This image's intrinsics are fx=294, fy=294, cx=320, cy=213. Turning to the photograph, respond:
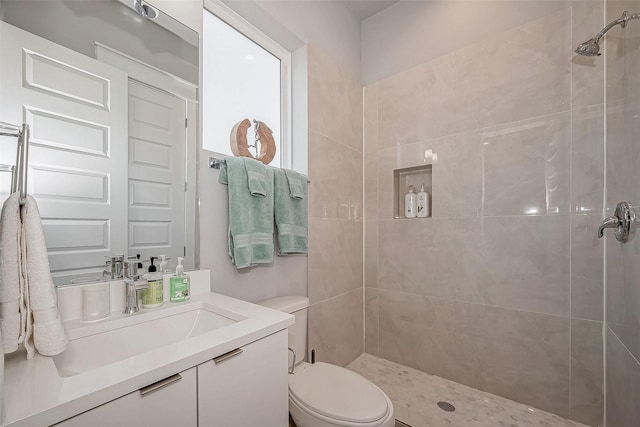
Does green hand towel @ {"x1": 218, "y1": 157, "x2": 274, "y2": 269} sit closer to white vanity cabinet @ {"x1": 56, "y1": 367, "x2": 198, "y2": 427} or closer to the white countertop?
the white countertop

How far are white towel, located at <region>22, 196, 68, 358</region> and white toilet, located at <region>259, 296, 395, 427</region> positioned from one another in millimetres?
820

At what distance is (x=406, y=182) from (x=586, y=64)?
109 centimetres

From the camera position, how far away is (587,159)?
1419 mm

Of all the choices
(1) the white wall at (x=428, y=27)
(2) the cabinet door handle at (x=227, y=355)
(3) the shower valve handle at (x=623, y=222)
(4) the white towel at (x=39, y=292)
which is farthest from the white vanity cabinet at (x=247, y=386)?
(1) the white wall at (x=428, y=27)

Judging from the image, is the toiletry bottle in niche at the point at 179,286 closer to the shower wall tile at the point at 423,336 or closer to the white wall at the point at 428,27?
Answer: the shower wall tile at the point at 423,336

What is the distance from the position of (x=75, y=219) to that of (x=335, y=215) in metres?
1.35

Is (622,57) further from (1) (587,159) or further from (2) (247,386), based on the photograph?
(2) (247,386)

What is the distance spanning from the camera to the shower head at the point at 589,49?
1.30 metres

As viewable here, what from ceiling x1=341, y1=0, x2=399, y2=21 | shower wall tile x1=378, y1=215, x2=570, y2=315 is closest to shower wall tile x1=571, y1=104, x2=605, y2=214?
shower wall tile x1=378, y1=215, x2=570, y2=315

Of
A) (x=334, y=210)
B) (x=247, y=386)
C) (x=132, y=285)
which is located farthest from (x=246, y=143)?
(x=247, y=386)

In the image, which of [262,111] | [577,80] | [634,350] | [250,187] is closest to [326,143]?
[262,111]

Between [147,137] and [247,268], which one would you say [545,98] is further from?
[147,137]

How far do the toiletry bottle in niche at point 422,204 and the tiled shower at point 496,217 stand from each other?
2.8 inches

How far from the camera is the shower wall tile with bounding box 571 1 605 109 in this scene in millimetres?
1393
